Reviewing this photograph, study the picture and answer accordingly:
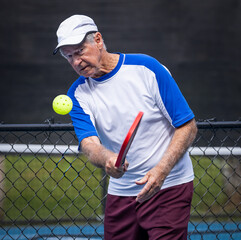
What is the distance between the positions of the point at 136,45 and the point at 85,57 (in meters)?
4.88

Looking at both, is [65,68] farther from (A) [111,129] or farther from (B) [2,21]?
(A) [111,129]

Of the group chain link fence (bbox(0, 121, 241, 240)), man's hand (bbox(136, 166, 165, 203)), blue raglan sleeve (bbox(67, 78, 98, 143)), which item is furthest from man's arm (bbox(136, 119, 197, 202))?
chain link fence (bbox(0, 121, 241, 240))

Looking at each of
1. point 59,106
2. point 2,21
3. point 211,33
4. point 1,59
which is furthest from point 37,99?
point 59,106

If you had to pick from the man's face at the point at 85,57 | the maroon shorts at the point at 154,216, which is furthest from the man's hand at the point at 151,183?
the man's face at the point at 85,57

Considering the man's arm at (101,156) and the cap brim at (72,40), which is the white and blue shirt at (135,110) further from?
the cap brim at (72,40)

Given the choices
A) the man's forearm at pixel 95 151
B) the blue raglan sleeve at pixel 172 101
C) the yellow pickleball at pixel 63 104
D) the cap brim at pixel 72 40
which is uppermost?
the cap brim at pixel 72 40

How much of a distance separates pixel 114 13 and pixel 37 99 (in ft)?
5.91

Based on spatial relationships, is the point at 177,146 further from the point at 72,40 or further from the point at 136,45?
the point at 136,45

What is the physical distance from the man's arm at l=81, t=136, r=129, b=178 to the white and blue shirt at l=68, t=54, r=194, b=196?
48mm

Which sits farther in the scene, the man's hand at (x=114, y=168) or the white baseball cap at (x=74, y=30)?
A: the white baseball cap at (x=74, y=30)

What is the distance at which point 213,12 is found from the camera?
7211 millimetres

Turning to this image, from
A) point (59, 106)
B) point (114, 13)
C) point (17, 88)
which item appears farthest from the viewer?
point (17, 88)

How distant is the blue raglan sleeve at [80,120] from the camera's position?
7.77 feet

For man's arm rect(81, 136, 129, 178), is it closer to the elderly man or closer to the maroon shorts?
the elderly man
